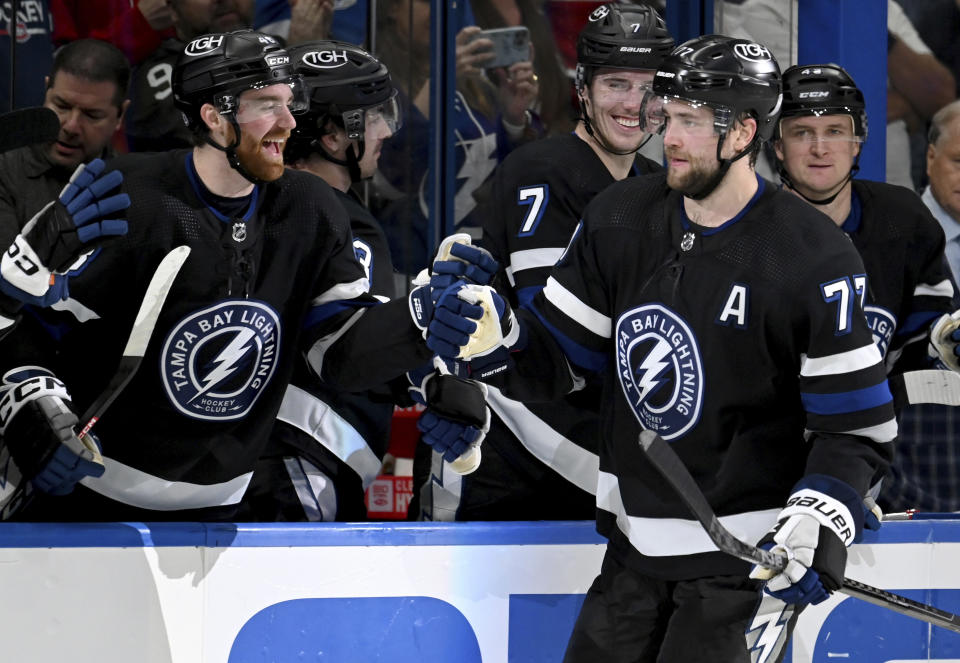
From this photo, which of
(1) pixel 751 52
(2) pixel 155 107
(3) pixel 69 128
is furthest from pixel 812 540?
(2) pixel 155 107

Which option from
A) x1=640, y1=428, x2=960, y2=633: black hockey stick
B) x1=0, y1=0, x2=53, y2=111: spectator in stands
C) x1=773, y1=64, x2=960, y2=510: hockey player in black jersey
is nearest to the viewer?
x1=640, y1=428, x2=960, y2=633: black hockey stick

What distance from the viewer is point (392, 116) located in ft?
11.6

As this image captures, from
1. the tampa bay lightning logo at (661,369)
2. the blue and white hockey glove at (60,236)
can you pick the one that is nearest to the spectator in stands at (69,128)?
the blue and white hockey glove at (60,236)

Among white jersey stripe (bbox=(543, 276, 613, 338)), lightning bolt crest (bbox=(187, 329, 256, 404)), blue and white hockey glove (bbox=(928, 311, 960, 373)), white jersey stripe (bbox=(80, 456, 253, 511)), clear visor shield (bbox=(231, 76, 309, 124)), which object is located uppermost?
clear visor shield (bbox=(231, 76, 309, 124))

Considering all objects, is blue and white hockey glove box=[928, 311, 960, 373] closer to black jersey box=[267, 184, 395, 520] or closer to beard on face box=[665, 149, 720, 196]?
beard on face box=[665, 149, 720, 196]

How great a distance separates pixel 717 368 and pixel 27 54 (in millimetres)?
2822

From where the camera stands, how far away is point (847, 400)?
2424 mm

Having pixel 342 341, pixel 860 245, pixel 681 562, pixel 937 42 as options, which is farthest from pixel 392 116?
pixel 937 42

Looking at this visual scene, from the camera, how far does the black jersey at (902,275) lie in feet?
10.9

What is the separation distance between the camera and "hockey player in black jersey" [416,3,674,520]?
3.14 metres

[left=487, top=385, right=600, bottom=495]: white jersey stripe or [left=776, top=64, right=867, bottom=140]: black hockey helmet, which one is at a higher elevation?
[left=776, top=64, right=867, bottom=140]: black hockey helmet

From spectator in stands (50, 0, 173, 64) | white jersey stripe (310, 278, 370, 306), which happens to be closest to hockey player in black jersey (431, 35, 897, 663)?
white jersey stripe (310, 278, 370, 306)

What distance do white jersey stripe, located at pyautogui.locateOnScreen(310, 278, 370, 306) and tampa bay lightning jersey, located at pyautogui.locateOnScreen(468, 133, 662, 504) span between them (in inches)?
14.5

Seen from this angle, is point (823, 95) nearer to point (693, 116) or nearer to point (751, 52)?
point (751, 52)
